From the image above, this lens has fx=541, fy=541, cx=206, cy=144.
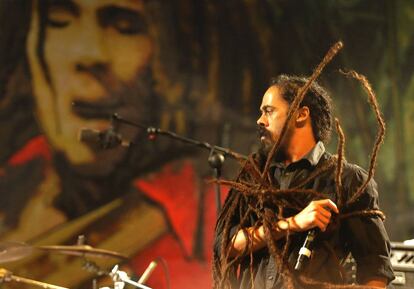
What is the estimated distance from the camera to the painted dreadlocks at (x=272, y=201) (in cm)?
124

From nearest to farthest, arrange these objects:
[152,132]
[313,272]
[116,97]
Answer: [313,272] < [152,132] < [116,97]

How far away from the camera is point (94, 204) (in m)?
3.30

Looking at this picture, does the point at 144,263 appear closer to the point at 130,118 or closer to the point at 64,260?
the point at 64,260

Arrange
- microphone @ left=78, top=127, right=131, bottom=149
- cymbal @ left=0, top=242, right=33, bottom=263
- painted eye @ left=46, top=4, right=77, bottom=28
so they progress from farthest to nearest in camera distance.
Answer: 1. painted eye @ left=46, top=4, right=77, bottom=28
2. microphone @ left=78, top=127, right=131, bottom=149
3. cymbal @ left=0, top=242, right=33, bottom=263

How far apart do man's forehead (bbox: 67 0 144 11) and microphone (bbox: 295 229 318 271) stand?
2.63m

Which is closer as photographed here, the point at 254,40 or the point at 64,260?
the point at 64,260

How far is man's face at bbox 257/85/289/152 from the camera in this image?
1438 millimetres

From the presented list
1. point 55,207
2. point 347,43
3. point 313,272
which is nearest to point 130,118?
point 55,207

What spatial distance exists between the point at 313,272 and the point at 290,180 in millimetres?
258

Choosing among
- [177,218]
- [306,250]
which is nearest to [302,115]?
[306,250]

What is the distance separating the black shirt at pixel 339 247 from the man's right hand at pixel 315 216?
8 centimetres

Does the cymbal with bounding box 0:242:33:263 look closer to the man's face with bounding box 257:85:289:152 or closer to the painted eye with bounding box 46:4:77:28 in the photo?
the painted eye with bounding box 46:4:77:28

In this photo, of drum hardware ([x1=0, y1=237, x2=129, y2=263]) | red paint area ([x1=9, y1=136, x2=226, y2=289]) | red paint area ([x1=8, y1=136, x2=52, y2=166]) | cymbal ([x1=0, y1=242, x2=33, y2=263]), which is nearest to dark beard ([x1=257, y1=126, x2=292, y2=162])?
drum hardware ([x1=0, y1=237, x2=129, y2=263])

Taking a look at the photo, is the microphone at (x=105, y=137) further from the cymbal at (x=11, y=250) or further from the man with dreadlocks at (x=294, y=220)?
the man with dreadlocks at (x=294, y=220)
